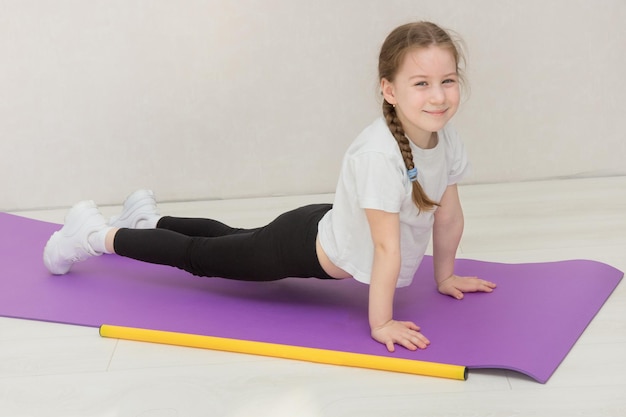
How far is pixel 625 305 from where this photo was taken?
1.98 metres

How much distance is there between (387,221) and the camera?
1.78 metres

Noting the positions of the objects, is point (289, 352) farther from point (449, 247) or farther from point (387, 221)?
point (449, 247)

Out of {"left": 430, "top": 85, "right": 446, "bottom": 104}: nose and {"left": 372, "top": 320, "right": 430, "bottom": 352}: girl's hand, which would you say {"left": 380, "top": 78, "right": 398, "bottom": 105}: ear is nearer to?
{"left": 430, "top": 85, "right": 446, "bottom": 104}: nose

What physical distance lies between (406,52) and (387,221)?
0.33m

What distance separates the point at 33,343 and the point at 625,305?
4.22ft

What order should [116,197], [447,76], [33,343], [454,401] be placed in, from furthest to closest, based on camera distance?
[116,197] → [33,343] → [447,76] → [454,401]

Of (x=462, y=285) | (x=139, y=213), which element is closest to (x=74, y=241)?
(x=139, y=213)

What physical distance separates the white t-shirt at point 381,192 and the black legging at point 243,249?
0.06 metres

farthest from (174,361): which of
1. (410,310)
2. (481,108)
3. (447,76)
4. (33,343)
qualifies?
(481,108)

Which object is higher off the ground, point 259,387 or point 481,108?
point 481,108

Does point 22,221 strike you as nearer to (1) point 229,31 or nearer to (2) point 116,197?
(2) point 116,197

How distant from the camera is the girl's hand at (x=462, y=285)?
204cm

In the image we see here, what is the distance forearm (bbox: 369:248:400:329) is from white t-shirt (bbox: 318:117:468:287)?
0.18ft

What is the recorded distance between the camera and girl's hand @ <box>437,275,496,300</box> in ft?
6.71
